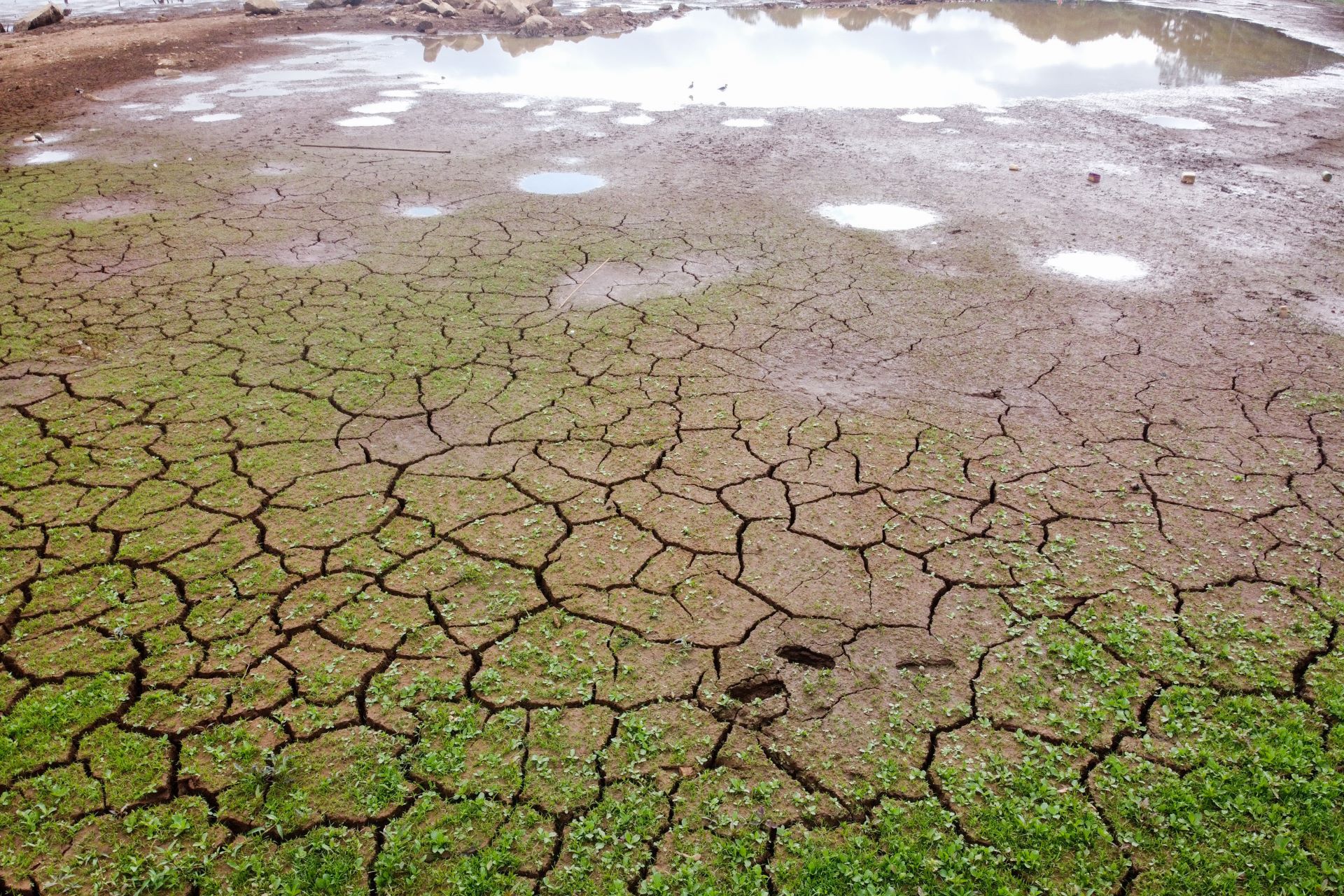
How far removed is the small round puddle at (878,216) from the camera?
632cm

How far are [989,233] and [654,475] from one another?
414 cm

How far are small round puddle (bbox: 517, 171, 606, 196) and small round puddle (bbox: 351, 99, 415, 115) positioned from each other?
12.1 feet

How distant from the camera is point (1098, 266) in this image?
18.3 feet

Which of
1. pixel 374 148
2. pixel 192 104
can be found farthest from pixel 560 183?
pixel 192 104

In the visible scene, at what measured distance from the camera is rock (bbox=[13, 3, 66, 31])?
15.8 metres

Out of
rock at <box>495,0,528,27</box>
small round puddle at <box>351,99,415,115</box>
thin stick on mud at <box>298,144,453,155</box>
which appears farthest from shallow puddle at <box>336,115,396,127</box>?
rock at <box>495,0,528,27</box>

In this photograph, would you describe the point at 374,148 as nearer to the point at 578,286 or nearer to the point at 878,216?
the point at 578,286

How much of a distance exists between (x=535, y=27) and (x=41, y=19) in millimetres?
10013

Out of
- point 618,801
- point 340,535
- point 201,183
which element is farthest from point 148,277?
point 618,801

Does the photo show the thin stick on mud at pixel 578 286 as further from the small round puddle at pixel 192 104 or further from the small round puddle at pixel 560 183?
the small round puddle at pixel 192 104

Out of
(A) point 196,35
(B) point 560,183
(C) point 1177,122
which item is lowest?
(B) point 560,183

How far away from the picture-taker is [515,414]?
3844 millimetres

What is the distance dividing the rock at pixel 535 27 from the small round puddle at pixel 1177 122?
1174 centimetres

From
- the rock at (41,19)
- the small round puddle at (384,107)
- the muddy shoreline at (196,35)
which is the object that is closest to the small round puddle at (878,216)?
the small round puddle at (384,107)
